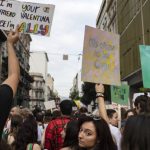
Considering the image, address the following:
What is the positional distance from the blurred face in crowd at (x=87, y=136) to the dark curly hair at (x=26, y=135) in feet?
4.36

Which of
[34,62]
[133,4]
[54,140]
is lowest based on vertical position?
[54,140]

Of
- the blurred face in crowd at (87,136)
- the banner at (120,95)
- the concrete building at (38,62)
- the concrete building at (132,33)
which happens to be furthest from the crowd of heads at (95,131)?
the concrete building at (38,62)

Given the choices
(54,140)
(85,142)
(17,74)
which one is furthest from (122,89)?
(17,74)

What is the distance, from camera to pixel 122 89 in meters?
9.75

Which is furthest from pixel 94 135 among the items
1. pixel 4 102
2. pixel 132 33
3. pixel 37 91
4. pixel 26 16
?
pixel 37 91

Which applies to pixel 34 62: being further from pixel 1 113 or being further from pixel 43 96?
pixel 1 113

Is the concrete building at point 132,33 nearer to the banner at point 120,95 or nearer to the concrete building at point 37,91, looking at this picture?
the banner at point 120,95

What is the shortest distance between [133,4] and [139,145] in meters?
35.2

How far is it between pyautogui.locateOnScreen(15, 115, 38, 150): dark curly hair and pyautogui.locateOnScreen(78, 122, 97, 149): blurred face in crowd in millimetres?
1329

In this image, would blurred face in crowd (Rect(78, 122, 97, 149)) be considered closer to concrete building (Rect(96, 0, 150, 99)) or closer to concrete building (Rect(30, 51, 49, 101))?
concrete building (Rect(96, 0, 150, 99))

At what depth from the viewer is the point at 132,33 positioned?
37500mm

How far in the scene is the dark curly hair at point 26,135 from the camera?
5137 millimetres

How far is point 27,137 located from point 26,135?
1.1 inches

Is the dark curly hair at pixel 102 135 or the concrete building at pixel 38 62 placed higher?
the concrete building at pixel 38 62
